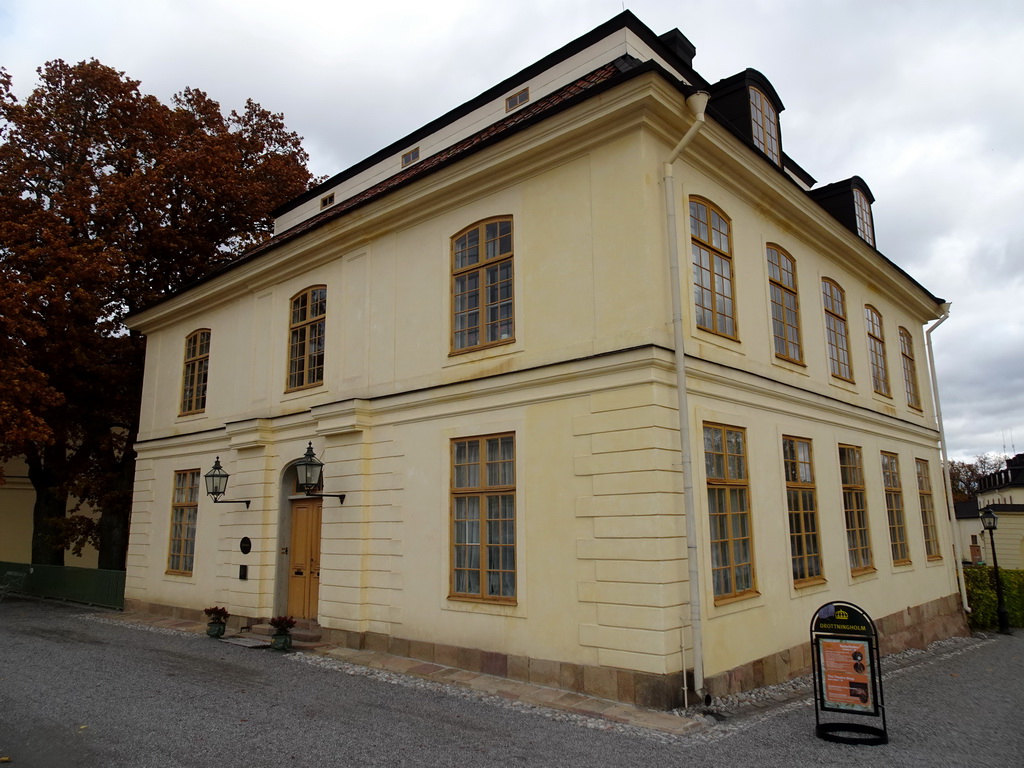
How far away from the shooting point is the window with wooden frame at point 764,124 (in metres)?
11.4

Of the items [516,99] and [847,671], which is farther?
[516,99]

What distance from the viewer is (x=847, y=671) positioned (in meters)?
6.84

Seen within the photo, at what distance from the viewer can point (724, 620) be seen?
8.38 metres

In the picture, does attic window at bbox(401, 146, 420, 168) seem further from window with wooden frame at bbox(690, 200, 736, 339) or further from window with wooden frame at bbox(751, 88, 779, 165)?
window with wooden frame at bbox(690, 200, 736, 339)

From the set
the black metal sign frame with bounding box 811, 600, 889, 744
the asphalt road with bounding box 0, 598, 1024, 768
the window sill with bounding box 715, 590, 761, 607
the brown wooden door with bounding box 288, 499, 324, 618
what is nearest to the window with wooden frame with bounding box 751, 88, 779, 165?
the window sill with bounding box 715, 590, 761, 607

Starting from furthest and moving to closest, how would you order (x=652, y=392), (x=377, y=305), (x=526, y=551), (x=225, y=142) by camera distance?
(x=225, y=142), (x=377, y=305), (x=526, y=551), (x=652, y=392)

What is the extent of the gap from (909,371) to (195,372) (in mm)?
15964

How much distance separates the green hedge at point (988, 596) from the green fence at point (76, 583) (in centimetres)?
1887

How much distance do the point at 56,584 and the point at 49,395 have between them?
528cm

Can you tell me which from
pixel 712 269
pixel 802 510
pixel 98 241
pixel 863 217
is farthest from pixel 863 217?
pixel 98 241

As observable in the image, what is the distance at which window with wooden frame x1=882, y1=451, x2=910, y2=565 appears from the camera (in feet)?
44.1

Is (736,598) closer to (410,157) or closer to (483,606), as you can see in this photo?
(483,606)

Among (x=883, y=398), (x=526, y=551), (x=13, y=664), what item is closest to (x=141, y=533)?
(x=13, y=664)

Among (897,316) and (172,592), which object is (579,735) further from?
(897,316)
